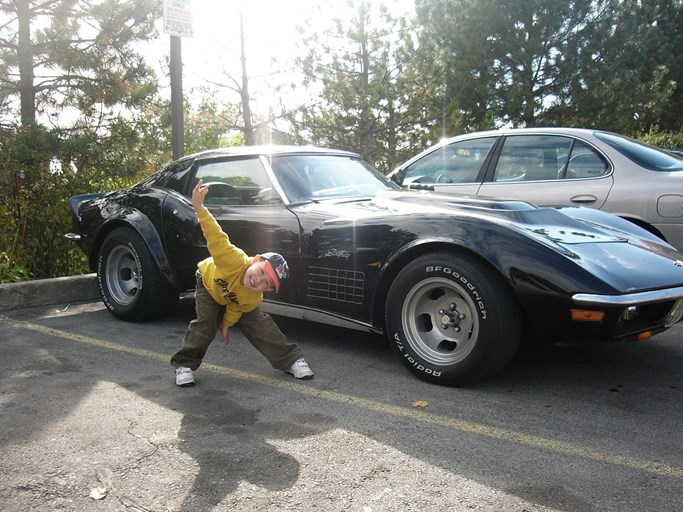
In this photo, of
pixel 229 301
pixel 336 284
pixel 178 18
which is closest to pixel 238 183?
pixel 336 284

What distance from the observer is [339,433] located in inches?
113

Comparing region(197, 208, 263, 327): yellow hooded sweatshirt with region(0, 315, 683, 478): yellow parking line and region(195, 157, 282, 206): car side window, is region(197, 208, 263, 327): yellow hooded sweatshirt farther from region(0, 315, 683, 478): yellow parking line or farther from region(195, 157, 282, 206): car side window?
region(195, 157, 282, 206): car side window

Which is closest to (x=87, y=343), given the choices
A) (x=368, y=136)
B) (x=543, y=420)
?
(x=543, y=420)

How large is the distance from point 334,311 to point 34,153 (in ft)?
16.5

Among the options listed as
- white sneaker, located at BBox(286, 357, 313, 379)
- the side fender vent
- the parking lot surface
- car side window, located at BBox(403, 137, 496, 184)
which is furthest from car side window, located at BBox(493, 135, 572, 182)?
white sneaker, located at BBox(286, 357, 313, 379)

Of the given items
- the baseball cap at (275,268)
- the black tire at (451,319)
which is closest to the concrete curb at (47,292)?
the baseball cap at (275,268)

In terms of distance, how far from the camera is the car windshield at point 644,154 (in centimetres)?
502

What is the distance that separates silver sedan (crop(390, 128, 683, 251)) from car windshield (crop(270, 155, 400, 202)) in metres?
0.41

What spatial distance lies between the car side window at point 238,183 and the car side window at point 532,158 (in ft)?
7.26

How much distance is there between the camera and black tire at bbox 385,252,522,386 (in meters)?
3.24

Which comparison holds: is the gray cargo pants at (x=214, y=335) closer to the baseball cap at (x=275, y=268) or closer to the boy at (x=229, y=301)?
the boy at (x=229, y=301)

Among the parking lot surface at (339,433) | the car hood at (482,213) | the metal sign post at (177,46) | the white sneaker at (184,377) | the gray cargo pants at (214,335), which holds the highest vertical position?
the metal sign post at (177,46)

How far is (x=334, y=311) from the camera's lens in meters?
3.95

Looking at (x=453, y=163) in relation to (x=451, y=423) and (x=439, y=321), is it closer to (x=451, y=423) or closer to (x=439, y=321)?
(x=439, y=321)
